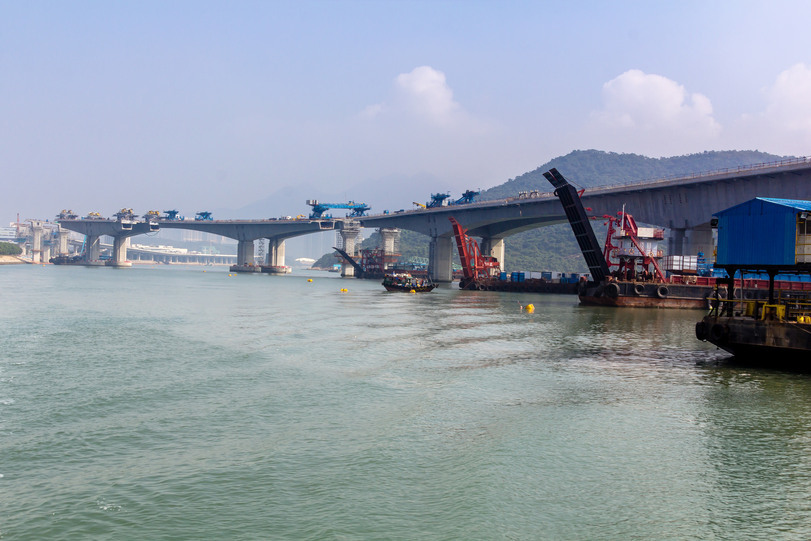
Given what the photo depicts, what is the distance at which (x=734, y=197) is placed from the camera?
251 feet

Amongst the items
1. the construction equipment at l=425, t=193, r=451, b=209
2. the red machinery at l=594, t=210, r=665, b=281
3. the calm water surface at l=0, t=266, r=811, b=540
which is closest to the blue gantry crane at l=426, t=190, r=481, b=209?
the construction equipment at l=425, t=193, r=451, b=209

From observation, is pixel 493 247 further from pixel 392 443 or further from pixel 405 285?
pixel 392 443

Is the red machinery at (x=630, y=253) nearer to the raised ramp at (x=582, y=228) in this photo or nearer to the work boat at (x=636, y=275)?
the work boat at (x=636, y=275)

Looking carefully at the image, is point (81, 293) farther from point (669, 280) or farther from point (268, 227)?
point (268, 227)

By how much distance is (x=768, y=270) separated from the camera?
107 ft

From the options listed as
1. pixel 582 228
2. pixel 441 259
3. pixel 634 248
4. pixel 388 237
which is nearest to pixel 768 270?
pixel 634 248

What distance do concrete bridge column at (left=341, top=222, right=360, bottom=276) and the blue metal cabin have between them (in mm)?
147584

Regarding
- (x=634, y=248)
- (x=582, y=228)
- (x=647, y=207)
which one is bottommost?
(x=634, y=248)

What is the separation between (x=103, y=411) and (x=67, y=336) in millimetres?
20835

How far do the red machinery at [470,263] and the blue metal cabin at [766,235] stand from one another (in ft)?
288

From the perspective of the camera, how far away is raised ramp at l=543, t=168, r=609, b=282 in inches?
3329

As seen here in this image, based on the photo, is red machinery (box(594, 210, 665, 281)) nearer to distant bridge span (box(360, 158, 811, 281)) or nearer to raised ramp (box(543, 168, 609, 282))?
raised ramp (box(543, 168, 609, 282))

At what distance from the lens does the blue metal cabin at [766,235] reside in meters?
30.7

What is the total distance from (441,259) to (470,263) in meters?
19.9
